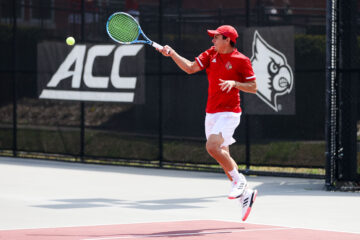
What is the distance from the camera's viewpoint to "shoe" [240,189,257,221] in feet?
28.7

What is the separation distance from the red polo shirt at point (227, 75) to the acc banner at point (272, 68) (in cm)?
439

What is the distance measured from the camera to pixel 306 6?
13641 mm

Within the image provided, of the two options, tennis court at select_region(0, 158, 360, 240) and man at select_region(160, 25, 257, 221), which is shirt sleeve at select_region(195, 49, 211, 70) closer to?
man at select_region(160, 25, 257, 221)

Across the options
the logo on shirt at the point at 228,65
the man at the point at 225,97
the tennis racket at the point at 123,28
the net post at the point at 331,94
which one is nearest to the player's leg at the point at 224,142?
the man at the point at 225,97

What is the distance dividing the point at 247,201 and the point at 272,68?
16.3ft

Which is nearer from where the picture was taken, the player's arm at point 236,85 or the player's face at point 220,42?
the player's arm at point 236,85

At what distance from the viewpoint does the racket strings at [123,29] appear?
9.66 meters

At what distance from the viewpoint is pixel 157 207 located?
408 inches

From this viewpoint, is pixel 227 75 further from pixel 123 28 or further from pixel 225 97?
pixel 123 28

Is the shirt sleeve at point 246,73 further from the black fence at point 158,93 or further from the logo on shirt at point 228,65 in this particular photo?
the black fence at point 158,93

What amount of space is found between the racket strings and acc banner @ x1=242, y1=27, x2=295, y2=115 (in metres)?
4.26

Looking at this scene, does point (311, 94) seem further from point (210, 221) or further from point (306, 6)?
point (210, 221)

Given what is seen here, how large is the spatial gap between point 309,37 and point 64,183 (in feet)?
14.8

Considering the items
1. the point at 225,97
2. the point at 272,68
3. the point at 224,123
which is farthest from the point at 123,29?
the point at 272,68
